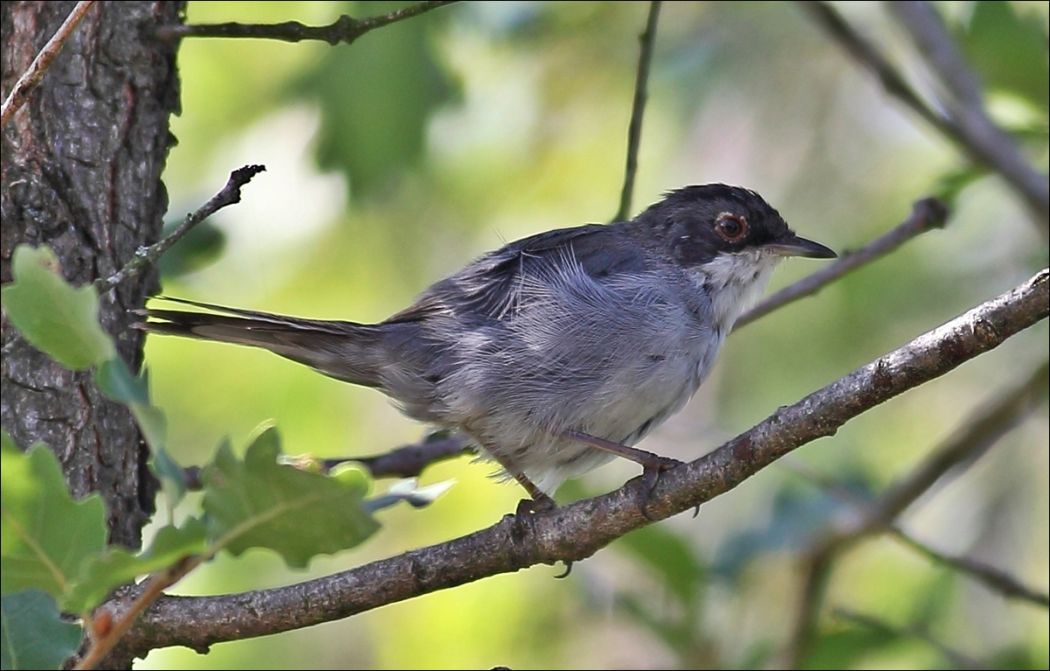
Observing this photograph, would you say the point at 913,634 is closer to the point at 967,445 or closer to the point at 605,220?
Result: the point at 967,445

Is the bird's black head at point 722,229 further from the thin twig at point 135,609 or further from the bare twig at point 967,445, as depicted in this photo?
the thin twig at point 135,609

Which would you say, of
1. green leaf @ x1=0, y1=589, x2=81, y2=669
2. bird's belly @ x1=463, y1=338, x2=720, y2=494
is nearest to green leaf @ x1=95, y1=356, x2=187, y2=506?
green leaf @ x1=0, y1=589, x2=81, y2=669

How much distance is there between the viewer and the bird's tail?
13.9 ft

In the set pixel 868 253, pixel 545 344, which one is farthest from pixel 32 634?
pixel 868 253

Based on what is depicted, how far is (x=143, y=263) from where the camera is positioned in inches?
121

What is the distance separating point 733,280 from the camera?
5332 millimetres

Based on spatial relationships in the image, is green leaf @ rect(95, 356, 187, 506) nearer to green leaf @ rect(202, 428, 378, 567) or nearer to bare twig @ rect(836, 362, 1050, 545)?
green leaf @ rect(202, 428, 378, 567)

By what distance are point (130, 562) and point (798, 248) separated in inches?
160

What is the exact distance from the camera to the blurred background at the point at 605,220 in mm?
5234

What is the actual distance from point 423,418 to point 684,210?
1.61 m

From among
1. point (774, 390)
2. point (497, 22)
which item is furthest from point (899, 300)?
point (497, 22)

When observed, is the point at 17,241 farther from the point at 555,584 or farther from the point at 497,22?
the point at 555,584

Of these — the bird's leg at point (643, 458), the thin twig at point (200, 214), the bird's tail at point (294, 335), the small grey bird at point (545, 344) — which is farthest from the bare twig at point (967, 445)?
the thin twig at point (200, 214)

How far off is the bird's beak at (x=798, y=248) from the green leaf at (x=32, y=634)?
3953 millimetres
